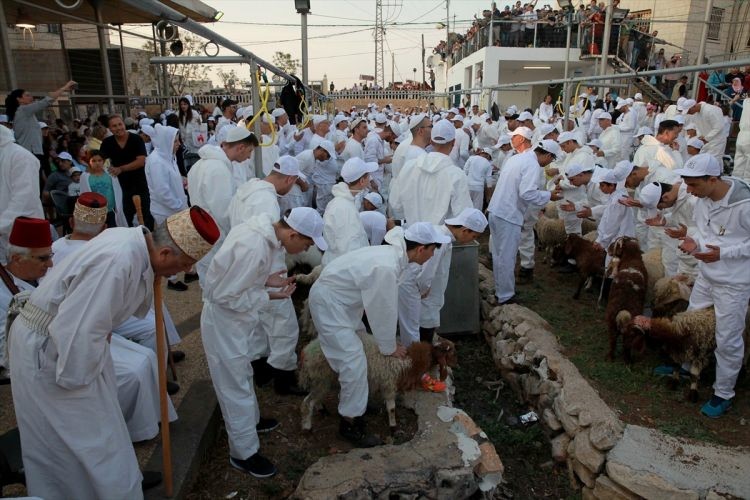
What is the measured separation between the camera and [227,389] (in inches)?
141

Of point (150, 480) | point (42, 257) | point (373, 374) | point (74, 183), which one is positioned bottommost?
point (150, 480)

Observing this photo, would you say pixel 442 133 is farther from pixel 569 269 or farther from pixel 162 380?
pixel 162 380

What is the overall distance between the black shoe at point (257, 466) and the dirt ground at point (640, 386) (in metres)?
3.12

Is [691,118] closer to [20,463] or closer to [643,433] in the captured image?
[643,433]

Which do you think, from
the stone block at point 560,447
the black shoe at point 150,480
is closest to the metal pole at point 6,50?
the black shoe at point 150,480

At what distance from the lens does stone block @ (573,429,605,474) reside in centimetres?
397

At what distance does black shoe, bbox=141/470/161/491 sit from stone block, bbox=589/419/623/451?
3.30m

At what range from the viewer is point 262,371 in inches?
199

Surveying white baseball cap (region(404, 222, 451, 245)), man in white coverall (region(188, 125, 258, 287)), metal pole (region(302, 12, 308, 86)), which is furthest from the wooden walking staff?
metal pole (region(302, 12, 308, 86))

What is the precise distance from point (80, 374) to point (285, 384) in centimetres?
260

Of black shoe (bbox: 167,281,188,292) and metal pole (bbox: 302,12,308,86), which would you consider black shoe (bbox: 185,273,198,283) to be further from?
metal pole (bbox: 302,12,308,86)

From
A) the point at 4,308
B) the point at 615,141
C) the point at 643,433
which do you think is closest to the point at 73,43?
the point at 4,308

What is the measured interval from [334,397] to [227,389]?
1504mm

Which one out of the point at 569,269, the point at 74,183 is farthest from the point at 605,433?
the point at 74,183
